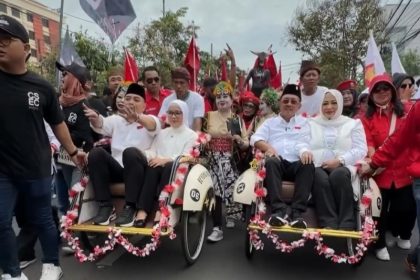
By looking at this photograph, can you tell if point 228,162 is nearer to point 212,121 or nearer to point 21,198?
point 212,121

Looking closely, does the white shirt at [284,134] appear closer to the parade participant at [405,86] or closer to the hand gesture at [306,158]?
the hand gesture at [306,158]

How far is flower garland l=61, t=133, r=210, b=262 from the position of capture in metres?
3.59

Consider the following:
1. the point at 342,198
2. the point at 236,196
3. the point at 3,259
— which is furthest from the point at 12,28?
the point at 342,198

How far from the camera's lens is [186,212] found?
12.9ft

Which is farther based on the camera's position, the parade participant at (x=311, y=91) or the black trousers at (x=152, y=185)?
the parade participant at (x=311, y=91)

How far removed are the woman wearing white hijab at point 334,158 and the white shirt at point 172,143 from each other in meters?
1.15

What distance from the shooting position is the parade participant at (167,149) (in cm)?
396

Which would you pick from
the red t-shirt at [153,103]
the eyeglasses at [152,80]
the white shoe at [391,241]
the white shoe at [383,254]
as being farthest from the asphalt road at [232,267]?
the eyeglasses at [152,80]

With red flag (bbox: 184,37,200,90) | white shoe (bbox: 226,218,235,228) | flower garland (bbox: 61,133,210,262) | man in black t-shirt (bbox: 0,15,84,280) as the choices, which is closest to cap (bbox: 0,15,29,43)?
man in black t-shirt (bbox: 0,15,84,280)

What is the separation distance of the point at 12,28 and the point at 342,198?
298 cm

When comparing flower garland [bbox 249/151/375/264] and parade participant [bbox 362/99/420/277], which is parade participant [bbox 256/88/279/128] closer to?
flower garland [bbox 249/151/375/264]

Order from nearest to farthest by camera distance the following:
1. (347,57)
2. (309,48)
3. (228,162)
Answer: (228,162)
(347,57)
(309,48)

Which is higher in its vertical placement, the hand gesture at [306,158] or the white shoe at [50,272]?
the hand gesture at [306,158]

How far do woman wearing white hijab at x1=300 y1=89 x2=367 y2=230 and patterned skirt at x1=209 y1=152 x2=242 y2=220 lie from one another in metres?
1.06
